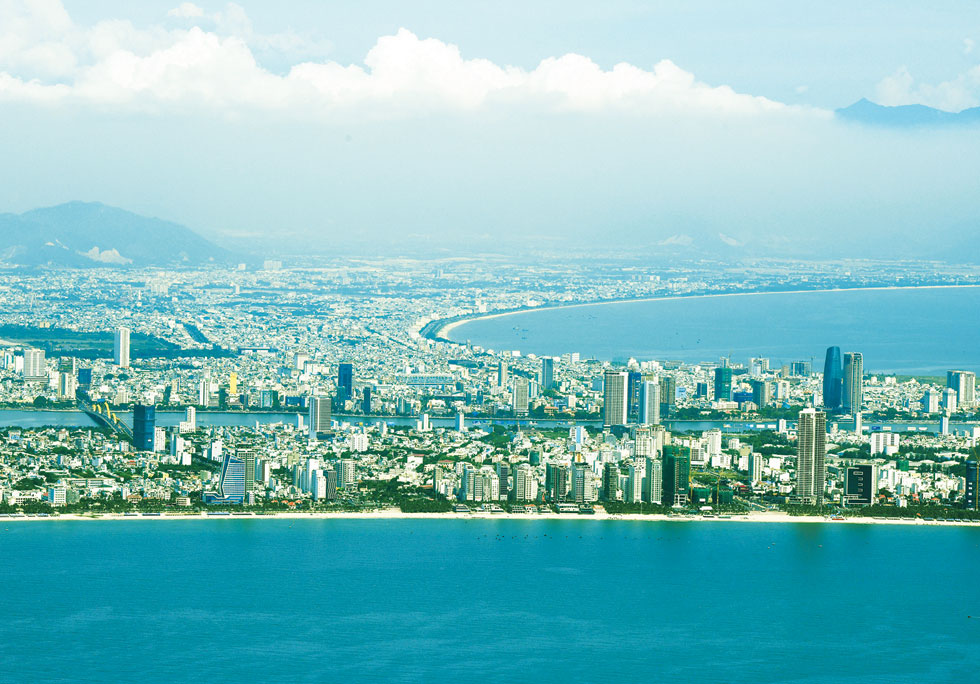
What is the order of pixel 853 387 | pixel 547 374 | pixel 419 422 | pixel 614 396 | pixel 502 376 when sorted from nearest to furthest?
1. pixel 419 422
2. pixel 614 396
3. pixel 853 387
4. pixel 502 376
5. pixel 547 374

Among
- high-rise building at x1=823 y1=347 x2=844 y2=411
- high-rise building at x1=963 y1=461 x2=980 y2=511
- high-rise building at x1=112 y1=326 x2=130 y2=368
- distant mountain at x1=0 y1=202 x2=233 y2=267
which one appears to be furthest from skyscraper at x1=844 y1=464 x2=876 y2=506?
distant mountain at x1=0 y1=202 x2=233 y2=267

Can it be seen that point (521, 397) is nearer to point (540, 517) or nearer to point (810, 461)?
point (810, 461)

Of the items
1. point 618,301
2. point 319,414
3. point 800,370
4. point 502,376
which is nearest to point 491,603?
point 319,414

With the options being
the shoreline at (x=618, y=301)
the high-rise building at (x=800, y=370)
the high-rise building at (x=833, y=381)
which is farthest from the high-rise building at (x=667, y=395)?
the shoreline at (x=618, y=301)

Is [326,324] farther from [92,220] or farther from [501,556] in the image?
[92,220]

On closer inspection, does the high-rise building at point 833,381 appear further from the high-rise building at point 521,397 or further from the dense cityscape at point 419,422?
the high-rise building at point 521,397

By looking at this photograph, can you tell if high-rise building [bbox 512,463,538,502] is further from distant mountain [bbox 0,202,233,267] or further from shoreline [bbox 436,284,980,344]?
distant mountain [bbox 0,202,233,267]

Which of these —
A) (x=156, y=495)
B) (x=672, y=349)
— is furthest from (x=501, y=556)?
(x=672, y=349)
